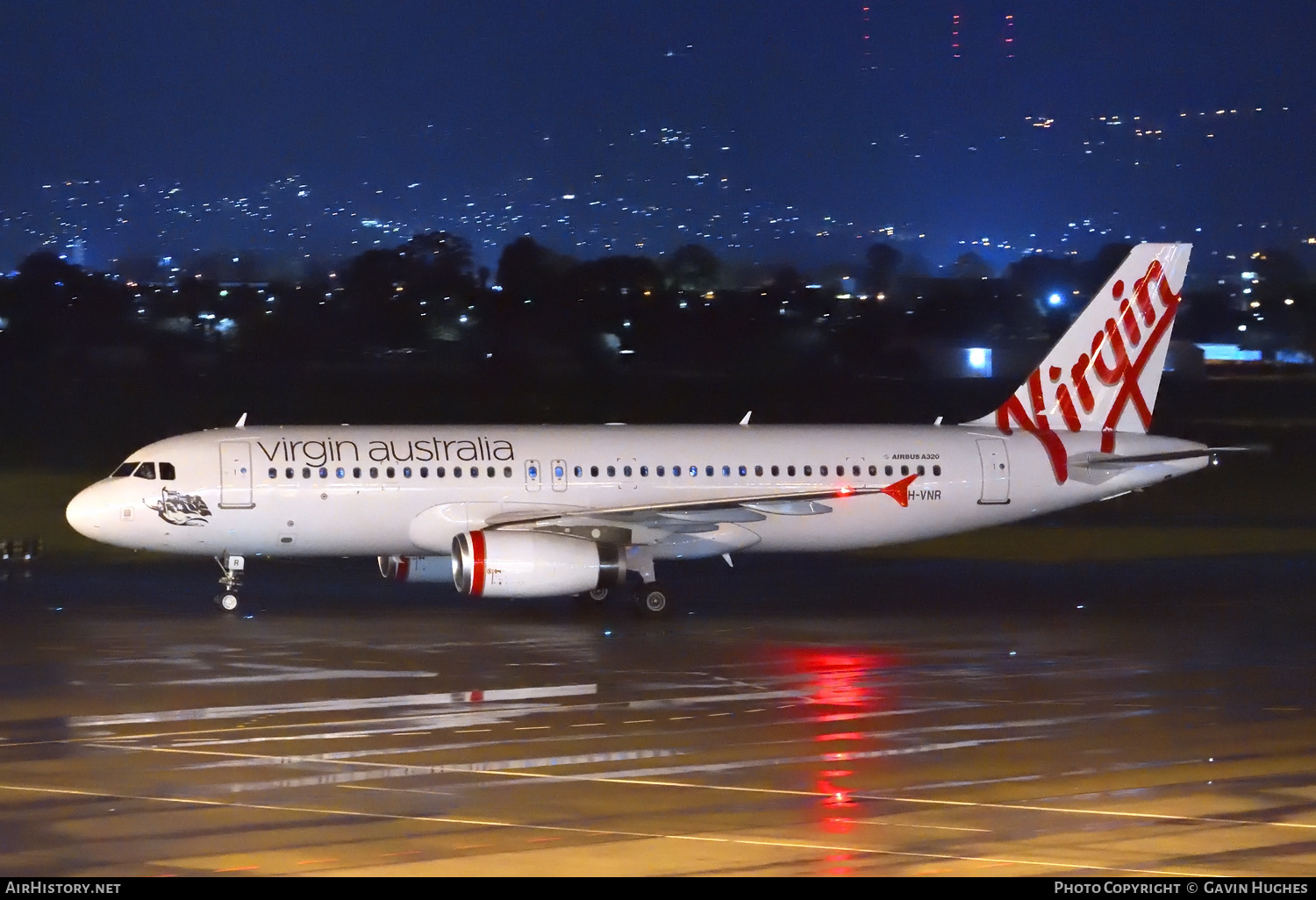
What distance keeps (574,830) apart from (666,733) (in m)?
4.10

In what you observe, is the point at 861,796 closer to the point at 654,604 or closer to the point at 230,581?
the point at 654,604

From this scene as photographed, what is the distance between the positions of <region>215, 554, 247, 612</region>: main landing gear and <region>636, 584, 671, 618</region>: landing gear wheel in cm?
608

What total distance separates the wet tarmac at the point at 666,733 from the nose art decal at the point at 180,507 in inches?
56.1

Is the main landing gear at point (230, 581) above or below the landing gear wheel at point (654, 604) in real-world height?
above

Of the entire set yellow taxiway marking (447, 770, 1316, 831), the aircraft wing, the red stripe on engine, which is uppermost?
the aircraft wing

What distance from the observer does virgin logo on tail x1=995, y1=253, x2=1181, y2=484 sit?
3005 cm

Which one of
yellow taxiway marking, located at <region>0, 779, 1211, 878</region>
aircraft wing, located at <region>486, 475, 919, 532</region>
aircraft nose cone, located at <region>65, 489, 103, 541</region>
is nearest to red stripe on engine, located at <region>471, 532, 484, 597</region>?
aircraft wing, located at <region>486, 475, 919, 532</region>

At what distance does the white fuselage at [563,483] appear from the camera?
87.8 ft

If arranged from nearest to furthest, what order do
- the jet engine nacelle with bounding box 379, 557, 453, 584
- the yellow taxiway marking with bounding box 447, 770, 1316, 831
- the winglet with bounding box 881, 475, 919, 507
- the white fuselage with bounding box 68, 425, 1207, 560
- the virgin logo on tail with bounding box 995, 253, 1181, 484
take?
the yellow taxiway marking with bounding box 447, 770, 1316, 831, the white fuselage with bounding box 68, 425, 1207, 560, the winglet with bounding box 881, 475, 919, 507, the jet engine nacelle with bounding box 379, 557, 453, 584, the virgin logo on tail with bounding box 995, 253, 1181, 484

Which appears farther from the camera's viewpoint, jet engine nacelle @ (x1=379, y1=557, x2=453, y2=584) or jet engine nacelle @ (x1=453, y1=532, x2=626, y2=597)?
jet engine nacelle @ (x1=379, y1=557, x2=453, y2=584)

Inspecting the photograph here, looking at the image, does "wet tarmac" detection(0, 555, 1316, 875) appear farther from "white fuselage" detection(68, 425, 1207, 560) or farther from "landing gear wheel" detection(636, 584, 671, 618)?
"white fuselage" detection(68, 425, 1207, 560)

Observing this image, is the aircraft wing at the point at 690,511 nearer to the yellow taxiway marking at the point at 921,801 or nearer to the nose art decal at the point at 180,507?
the nose art decal at the point at 180,507

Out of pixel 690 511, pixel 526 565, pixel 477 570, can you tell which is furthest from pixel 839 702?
pixel 690 511

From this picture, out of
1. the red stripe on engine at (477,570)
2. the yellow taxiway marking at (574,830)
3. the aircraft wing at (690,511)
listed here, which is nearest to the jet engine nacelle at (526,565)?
the red stripe on engine at (477,570)
